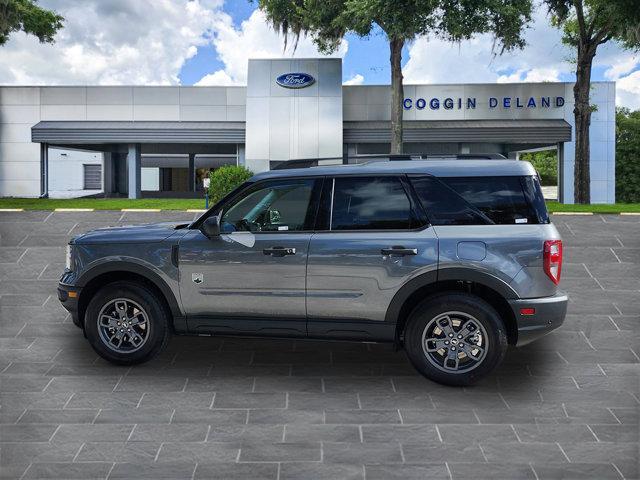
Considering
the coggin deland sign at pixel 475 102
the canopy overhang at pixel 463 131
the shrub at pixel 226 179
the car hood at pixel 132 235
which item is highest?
the coggin deland sign at pixel 475 102

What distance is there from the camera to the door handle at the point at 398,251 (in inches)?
253

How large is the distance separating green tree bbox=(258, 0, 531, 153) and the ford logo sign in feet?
10.2

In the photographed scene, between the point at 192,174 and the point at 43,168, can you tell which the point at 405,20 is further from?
the point at 192,174

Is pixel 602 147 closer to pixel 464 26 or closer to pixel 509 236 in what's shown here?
pixel 464 26

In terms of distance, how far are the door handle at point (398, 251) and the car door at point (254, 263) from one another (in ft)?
2.41

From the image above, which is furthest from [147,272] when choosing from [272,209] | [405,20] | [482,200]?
[405,20]

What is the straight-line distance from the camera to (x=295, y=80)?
31875 mm

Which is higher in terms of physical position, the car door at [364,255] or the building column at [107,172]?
the building column at [107,172]

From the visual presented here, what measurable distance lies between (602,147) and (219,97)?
58.7ft

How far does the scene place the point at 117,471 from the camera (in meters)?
4.54

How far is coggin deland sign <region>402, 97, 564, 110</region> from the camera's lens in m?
33.5

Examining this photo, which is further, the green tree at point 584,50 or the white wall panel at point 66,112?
the white wall panel at point 66,112

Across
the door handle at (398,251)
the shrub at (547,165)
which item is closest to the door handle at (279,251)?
the door handle at (398,251)

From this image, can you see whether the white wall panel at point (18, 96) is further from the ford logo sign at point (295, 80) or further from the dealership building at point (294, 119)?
the ford logo sign at point (295, 80)
